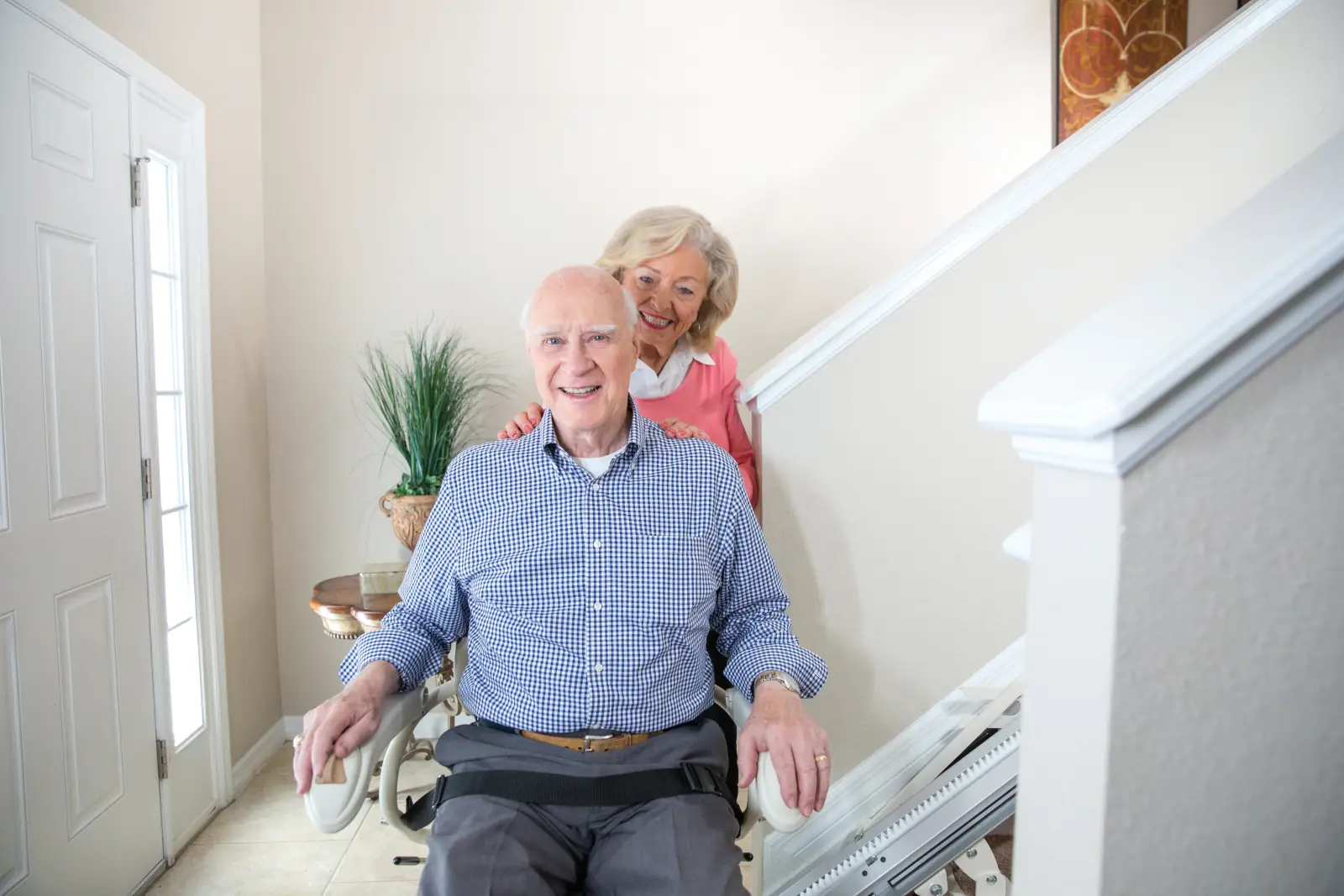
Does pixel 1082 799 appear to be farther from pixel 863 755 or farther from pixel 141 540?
pixel 141 540

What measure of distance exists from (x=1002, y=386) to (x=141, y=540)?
2.25 meters

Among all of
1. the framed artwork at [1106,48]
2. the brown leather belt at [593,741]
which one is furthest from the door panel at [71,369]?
the framed artwork at [1106,48]

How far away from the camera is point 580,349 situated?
5.03 ft

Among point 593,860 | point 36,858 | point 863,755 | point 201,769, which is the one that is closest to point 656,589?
point 593,860

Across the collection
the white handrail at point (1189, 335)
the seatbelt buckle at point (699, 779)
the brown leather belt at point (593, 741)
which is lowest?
the seatbelt buckle at point (699, 779)

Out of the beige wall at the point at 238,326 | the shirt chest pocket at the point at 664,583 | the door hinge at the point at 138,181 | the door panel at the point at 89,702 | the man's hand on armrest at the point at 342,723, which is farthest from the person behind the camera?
the beige wall at the point at 238,326

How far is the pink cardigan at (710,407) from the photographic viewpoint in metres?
2.00

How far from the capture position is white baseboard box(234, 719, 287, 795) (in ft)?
9.02

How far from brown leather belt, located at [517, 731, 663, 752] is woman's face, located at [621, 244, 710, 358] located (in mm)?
914

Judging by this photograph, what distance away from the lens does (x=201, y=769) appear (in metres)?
2.54

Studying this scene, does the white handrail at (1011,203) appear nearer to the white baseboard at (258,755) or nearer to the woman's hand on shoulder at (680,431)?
the woman's hand on shoulder at (680,431)

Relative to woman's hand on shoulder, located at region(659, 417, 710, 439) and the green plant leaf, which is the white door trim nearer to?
the green plant leaf

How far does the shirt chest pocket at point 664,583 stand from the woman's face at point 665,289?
66 centimetres

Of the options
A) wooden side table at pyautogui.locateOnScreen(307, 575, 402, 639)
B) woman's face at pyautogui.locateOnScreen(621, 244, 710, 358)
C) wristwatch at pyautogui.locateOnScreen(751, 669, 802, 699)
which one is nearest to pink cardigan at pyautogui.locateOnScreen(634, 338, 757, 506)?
woman's face at pyautogui.locateOnScreen(621, 244, 710, 358)
